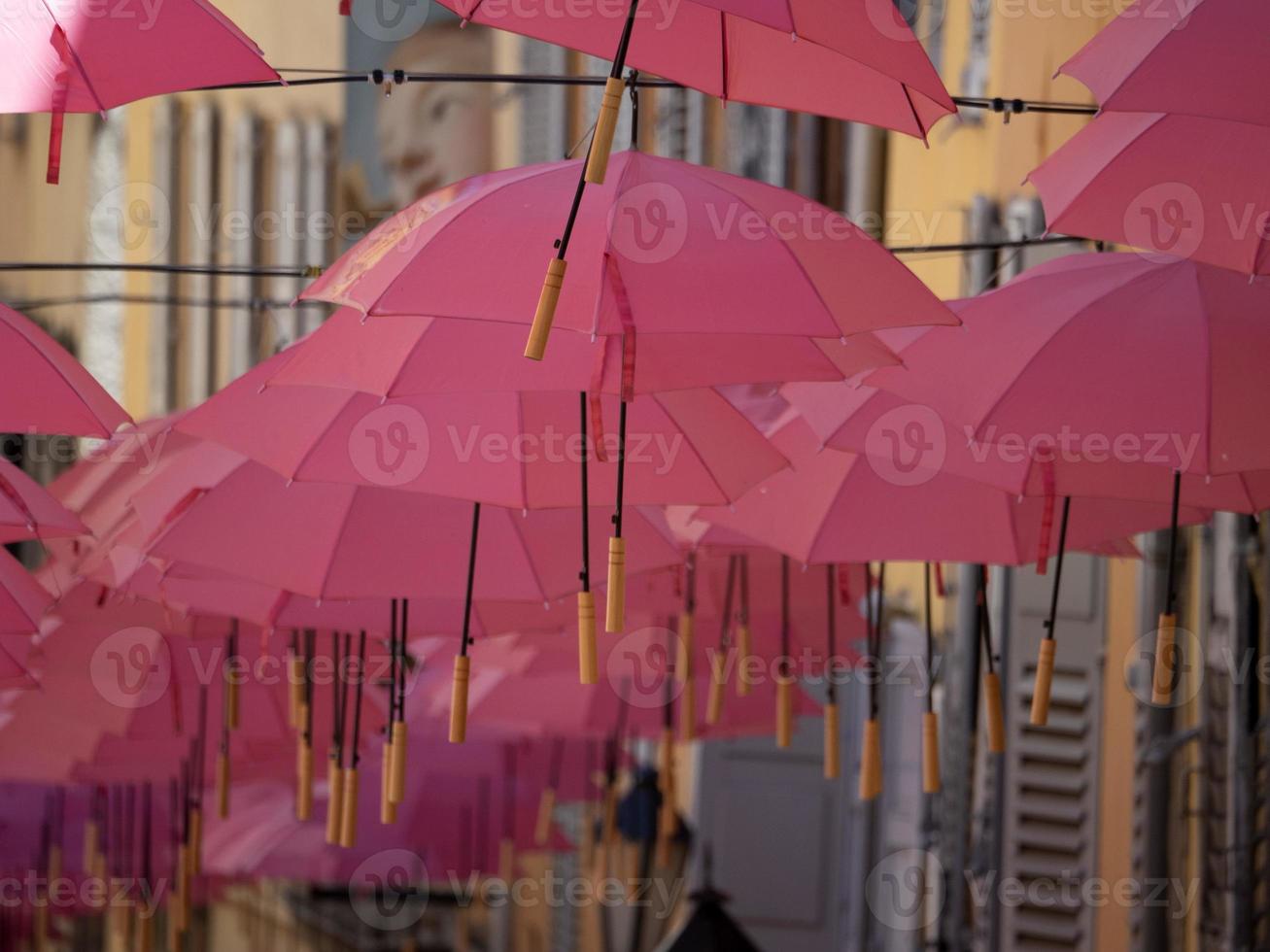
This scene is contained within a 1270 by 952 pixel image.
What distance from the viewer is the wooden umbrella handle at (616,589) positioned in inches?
190

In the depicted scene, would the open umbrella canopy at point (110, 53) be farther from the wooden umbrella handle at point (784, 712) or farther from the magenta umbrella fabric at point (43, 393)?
the wooden umbrella handle at point (784, 712)

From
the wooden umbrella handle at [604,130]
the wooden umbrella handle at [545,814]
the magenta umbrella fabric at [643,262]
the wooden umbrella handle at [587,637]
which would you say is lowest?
the wooden umbrella handle at [545,814]

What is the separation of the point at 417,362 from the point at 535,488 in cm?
60

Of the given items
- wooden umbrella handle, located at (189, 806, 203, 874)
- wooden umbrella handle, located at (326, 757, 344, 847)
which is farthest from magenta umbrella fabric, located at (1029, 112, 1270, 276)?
wooden umbrella handle, located at (189, 806, 203, 874)

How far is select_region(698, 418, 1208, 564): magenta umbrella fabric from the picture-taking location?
6238 millimetres

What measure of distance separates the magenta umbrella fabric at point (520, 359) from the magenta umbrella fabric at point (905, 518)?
0.92m

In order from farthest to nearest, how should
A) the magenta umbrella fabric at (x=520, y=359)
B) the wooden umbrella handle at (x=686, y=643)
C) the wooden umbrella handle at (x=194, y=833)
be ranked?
the wooden umbrella handle at (x=194, y=833), the wooden umbrella handle at (x=686, y=643), the magenta umbrella fabric at (x=520, y=359)

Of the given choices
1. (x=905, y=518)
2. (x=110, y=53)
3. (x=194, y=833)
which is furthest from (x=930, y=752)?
(x=194, y=833)

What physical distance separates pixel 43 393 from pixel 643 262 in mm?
1752

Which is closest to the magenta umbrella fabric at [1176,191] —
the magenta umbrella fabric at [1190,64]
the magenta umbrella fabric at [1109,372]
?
the magenta umbrella fabric at [1190,64]

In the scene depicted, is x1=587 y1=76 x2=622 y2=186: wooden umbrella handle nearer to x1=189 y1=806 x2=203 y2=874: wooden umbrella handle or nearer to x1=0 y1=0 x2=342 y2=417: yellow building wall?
x1=189 y1=806 x2=203 y2=874: wooden umbrella handle

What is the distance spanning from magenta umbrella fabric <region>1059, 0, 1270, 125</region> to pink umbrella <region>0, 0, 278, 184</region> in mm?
1995

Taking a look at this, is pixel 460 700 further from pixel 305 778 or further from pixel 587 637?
pixel 305 778

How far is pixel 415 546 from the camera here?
6.26m
